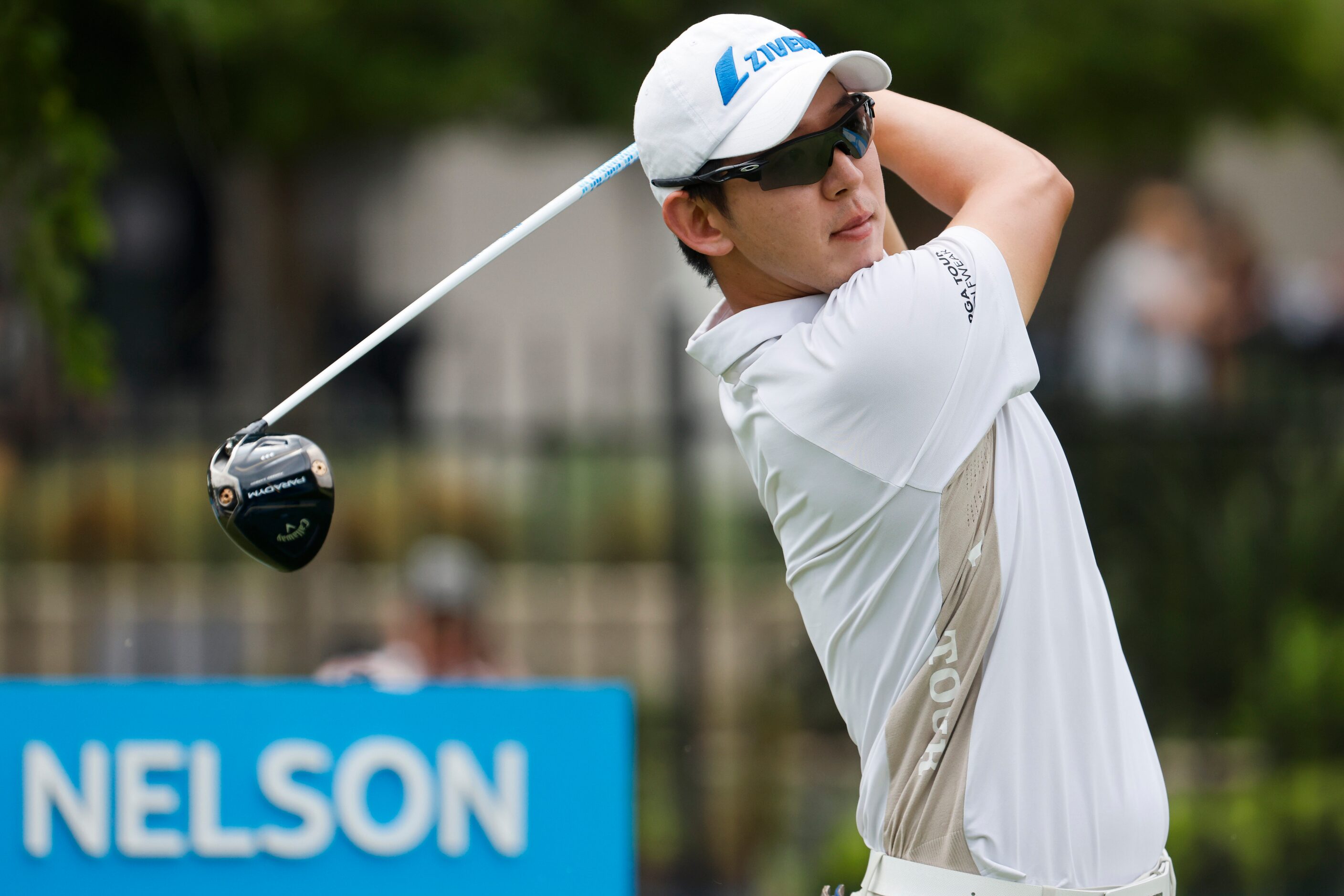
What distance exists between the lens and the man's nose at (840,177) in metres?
2.30

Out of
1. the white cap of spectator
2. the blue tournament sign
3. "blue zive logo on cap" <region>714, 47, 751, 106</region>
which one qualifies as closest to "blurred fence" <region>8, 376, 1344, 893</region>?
the white cap of spectator

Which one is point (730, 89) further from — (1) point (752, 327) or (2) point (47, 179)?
(2) point (47, 179)

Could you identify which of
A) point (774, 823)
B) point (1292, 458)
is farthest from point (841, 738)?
point (1292, 458)

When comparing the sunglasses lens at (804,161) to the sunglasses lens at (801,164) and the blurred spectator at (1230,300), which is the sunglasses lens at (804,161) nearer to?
the sunglasses lens at (801,164)

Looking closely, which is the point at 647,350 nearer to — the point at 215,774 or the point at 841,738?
the point at 841,738

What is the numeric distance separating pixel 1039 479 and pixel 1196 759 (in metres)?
4.56

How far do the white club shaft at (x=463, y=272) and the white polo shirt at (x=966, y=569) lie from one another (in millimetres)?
475

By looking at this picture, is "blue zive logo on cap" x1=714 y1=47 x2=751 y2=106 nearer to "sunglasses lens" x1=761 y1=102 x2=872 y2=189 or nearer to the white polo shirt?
"sunglasses lens" x1=761 y1=102 x2=872 y2=189

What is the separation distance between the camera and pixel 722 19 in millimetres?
2350

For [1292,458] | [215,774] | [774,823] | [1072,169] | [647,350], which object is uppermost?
[1072,169]

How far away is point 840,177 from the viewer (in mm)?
2307

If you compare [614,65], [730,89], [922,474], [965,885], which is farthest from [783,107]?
[614,65]

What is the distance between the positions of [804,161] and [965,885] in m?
0.99

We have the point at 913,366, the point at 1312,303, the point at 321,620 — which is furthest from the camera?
the point at 1312,303
